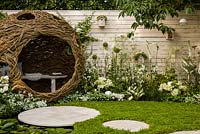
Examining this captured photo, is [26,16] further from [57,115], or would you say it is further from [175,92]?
[175,92]

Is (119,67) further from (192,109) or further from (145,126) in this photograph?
(145,126)

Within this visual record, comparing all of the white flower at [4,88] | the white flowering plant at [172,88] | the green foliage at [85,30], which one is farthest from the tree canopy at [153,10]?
the white flower at [4,88]

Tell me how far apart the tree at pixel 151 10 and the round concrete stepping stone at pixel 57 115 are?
7.10 ft

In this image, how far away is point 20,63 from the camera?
7129 millimetres

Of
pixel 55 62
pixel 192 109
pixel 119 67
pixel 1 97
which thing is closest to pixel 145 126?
pixel 192 109

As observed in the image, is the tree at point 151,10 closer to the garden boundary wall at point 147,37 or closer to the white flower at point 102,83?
the garden boundary wall at point 147,37

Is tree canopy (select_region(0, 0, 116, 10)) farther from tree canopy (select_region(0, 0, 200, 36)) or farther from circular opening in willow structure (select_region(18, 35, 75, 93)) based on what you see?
tree canopy (select_region(0, 0, 200, 36))

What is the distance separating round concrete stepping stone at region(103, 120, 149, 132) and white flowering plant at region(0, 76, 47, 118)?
151cm

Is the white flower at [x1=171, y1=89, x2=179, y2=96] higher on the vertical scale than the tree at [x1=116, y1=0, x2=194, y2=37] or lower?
lower

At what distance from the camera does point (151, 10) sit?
6.86 m

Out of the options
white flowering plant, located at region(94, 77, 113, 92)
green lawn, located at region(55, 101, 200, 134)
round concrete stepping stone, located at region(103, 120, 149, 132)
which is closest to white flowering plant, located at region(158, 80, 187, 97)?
green lawn, located at region(55, 101, 200, 134)

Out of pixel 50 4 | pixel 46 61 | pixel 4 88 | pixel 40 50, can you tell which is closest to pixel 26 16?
pixel 40 50

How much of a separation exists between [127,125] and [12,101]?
1.96m

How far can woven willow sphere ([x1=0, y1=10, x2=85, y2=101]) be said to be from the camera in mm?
5965
